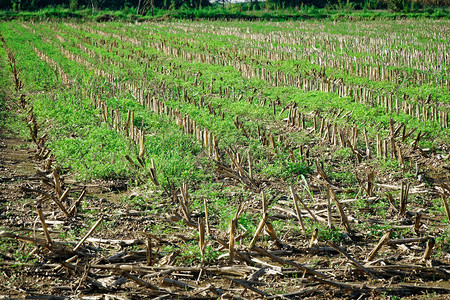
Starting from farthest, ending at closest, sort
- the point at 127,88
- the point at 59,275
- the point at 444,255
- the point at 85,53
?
the point at 85,53
the point at 127,88
the point at 444,255
the point at 59,275

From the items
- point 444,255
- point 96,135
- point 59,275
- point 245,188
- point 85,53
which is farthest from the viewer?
point 85,53

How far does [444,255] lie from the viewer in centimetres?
435

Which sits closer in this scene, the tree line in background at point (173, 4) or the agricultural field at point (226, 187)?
the agricultural field at point (226, 187)

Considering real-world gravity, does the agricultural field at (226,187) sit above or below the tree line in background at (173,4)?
below

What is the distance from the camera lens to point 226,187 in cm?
626

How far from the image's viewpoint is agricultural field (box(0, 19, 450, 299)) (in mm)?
4004

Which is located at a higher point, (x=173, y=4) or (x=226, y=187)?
(x=173, y=4)

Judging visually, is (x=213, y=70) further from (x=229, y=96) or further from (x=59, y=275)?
(x=59, y=275)

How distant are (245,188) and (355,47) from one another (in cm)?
1494

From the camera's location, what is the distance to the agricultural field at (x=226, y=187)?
4.00 meters

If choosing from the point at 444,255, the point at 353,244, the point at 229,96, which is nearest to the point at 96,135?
the point at 229,96

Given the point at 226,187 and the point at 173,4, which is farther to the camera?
the point at 173,4

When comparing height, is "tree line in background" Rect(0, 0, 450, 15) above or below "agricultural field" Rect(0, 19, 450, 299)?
above

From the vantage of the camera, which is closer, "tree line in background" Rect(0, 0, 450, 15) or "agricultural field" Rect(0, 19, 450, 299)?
"agricultural field" Rect(0, 19, 450, 299)
